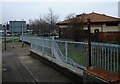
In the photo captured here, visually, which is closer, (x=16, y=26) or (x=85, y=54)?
(x=85, y=54)

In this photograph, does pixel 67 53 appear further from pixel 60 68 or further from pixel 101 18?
pixel 101 18

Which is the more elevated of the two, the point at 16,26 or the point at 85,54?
the point at 16,26

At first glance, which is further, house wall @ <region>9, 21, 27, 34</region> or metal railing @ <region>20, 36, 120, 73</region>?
house wall @ <region>9, 21, 27, 34</region>

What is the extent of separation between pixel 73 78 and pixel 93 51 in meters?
1.38

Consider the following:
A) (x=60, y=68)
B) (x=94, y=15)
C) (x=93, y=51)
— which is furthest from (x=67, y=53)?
(x=94, y=15)

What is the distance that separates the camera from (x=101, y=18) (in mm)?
41781

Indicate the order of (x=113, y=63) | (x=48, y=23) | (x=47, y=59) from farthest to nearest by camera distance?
1. (x=48, y=23)
2. (x=47, y=59)
3. (x=113, y=63)

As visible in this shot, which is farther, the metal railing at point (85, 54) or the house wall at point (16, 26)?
the house wall at point (16, 26)

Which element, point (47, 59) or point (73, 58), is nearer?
point (73, 58)

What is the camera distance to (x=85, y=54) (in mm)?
7258

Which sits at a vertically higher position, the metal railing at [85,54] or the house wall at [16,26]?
the house wall at [16,26]

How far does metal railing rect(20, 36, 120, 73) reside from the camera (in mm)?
5766

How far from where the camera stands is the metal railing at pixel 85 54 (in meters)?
5.77

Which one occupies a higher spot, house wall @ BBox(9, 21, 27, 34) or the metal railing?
house wall @ BBox(9, 21, 27, 34)
